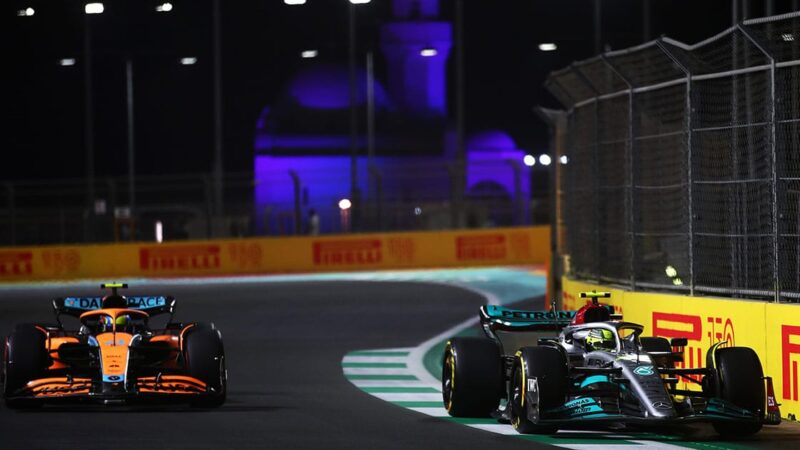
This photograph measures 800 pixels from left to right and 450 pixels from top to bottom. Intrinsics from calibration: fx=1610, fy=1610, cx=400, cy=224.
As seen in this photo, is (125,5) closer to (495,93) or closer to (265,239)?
(495,93)

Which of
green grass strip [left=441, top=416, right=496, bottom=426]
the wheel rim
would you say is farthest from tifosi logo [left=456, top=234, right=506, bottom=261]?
the wheel rim

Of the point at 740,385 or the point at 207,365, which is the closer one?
the point at 740,385

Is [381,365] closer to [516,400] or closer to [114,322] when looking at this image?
[114,322]

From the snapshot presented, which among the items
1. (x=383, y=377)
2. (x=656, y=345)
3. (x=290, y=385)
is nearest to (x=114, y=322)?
(x=290, y=385)

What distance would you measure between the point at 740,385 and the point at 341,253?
94.7 ft

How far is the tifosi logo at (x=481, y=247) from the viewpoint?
133 ft

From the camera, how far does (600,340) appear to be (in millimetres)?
12266

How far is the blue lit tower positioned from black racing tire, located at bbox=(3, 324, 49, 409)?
72.3 meters

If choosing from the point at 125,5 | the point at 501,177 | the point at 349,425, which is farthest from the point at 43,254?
the point at 125,5

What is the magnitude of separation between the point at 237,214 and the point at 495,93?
55.1 metres

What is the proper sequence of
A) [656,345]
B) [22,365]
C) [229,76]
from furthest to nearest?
[229,76], [22,365], [656,345]

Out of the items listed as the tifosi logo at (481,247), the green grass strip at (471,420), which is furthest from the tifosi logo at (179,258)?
the green grass strip at (471,420)

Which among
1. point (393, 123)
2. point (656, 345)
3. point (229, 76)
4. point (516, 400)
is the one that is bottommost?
point (516, 400)

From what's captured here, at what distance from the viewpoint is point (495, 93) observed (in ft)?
318
